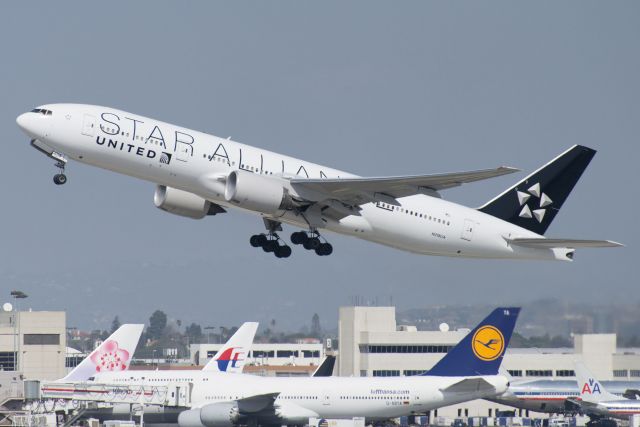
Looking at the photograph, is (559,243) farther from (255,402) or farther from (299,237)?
(255,402)

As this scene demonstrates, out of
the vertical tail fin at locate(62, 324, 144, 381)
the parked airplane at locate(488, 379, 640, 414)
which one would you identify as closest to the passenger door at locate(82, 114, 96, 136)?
the vertical tail fin at locate(62, 324, 144, 381)

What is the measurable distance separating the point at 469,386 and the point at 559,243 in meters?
10.0

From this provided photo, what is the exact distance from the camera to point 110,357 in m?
58.2

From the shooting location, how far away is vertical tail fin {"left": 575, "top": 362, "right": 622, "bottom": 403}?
65.3 meters

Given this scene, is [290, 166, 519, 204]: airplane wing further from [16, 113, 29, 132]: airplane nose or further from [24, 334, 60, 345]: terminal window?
[24, 334, 60, 345]: terminal window

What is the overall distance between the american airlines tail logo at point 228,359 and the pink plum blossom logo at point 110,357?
494 cm

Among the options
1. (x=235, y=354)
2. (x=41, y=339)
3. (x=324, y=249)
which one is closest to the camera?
(x=324, y=249)

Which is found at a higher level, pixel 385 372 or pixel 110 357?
pixel 385 372

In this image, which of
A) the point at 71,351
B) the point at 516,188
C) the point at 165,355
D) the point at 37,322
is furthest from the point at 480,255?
the point at 165,355

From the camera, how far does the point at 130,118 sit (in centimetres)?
4288

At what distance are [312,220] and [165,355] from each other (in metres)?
107

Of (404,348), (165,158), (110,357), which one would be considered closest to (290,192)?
(165,158)

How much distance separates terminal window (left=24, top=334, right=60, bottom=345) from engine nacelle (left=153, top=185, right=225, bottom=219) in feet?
125

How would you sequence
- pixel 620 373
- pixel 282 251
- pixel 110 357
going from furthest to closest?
pixel 620 373 < pixel 110 357 < pixel 282 251
